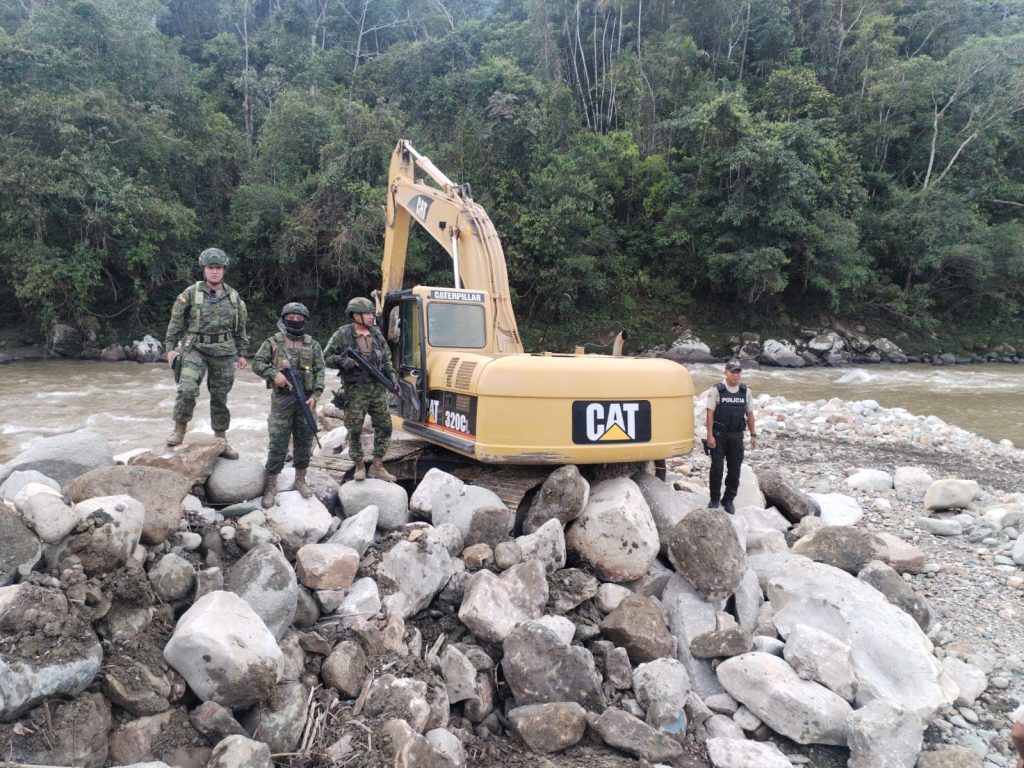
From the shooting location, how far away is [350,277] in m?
22.2

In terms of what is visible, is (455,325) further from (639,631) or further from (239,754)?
(239,754)

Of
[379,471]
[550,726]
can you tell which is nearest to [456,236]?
[379,471]

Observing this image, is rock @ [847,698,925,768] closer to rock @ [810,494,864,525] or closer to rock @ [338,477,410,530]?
rock @ [338,477,410,530]

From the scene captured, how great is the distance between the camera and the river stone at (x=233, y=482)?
435cm

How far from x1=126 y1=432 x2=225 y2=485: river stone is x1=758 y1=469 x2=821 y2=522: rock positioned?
4894 millimetres

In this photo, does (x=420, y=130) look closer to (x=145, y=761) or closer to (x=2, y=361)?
(x=2, y=361)

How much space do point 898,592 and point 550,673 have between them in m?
2.62

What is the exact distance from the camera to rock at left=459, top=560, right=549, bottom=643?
12.0 feet

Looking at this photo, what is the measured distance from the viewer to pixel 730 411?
5812 mm

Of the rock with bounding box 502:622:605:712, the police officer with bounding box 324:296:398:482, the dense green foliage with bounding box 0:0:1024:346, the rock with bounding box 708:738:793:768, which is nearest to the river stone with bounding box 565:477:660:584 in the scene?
the rock with bounding box 502:622:605:712

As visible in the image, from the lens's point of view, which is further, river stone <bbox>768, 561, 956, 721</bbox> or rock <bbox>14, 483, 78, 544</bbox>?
river stone <bbox>768, 561, 956, 721</bbox>

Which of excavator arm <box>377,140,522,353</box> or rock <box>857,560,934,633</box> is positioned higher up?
excavator arm <box>377,140,522,353</box>

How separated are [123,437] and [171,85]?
17818 mm

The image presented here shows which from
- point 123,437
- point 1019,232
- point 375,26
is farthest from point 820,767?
point 375,26
